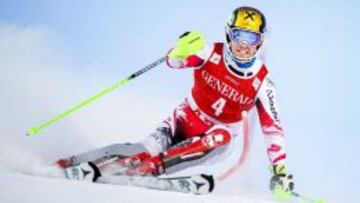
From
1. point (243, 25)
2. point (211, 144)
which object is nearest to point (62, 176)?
point (211, 144)

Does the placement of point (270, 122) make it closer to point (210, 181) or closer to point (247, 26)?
point (247, 26)

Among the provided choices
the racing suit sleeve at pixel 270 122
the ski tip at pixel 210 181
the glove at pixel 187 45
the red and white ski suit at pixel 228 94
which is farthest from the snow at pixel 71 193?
the glove at pixel 187 45

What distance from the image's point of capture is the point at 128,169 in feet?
11.3

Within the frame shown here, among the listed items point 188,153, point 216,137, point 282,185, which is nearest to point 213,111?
point 216,137

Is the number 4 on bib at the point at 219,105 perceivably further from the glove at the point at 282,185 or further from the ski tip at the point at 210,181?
the ski tip at the point at 210,181

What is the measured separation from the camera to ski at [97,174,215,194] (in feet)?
10.4

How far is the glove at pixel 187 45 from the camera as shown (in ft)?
12.1

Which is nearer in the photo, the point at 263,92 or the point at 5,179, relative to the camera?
the point at 5,179

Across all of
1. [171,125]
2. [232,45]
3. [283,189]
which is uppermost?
[232,45]

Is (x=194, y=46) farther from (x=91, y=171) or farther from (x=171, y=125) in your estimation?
(x=91, y=171)

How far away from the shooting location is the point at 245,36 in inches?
143

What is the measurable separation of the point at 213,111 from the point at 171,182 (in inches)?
31.2

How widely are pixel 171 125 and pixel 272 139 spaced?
70cm

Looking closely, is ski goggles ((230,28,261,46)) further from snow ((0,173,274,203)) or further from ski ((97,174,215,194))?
snow ((0,173,274,203))
